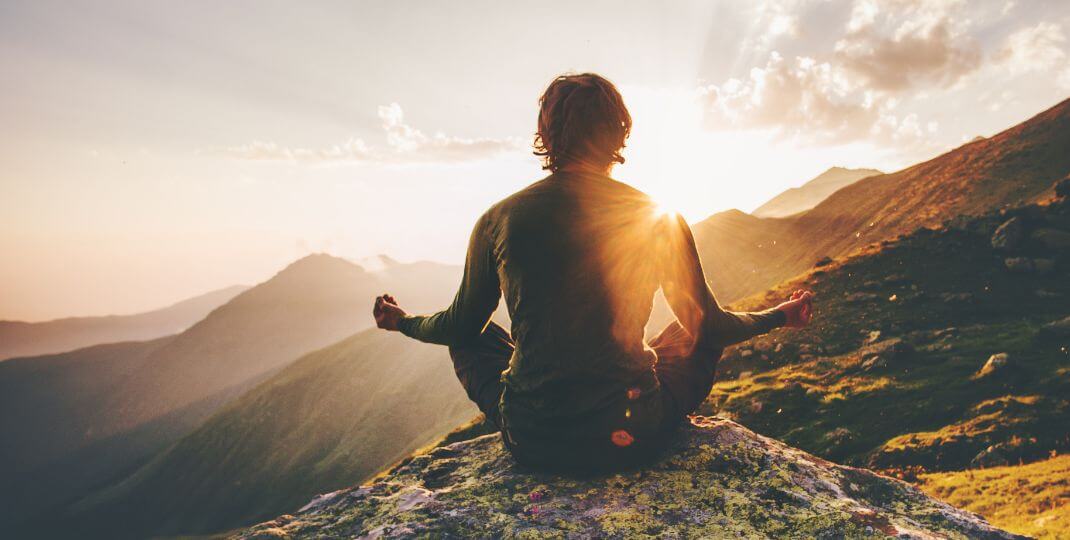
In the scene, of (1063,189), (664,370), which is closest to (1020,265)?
(1063,189)

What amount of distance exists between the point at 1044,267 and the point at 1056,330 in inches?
313

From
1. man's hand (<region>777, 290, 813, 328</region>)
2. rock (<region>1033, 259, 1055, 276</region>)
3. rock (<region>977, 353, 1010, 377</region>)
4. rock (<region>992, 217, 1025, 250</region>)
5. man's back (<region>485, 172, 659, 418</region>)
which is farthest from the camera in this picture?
rock (<region>992, 217, 1025, 250</region>)

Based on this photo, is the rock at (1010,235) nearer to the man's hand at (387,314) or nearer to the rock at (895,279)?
the rock at (895,279)

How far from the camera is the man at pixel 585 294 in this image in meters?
3.88

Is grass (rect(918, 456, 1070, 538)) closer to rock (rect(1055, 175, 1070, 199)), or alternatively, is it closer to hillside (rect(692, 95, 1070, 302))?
rock (rect(1055, 175, 1070, 199))

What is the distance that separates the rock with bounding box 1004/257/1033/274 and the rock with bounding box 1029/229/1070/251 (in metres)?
2.59

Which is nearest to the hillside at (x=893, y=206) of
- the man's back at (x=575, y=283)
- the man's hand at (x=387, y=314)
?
the man's back at (x=575, y=283)

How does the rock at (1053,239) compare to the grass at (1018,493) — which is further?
the rock at (1053,239)

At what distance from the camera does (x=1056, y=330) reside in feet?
74.6

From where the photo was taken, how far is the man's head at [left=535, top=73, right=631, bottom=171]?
4090 mm

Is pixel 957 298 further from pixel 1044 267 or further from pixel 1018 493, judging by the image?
pixel 1018 493

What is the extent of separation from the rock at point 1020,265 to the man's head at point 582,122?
3726 centimetres

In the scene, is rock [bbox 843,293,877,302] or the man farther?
rock [bbox 843,293,877,302]

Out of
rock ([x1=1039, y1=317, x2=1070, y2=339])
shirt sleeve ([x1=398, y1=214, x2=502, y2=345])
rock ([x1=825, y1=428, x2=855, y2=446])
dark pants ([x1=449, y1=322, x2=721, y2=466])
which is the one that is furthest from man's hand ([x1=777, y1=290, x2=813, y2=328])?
rock ([x1=1039, y1=317, x2=1070, y2=339])
